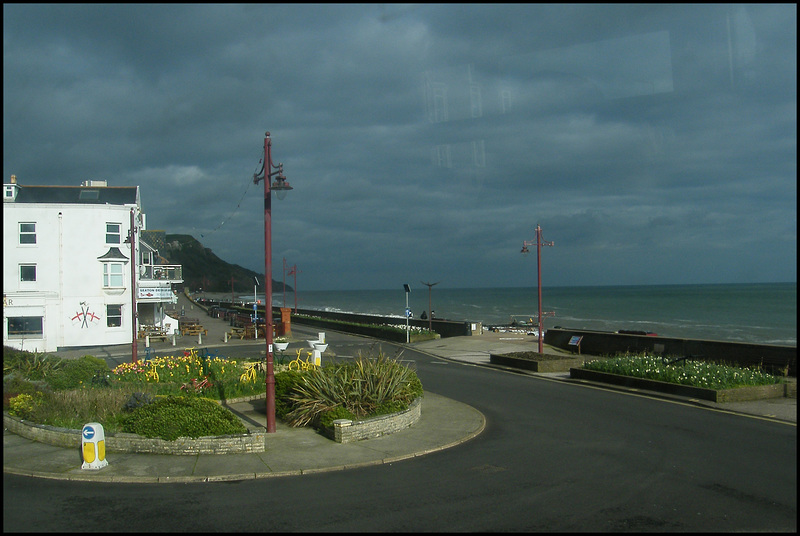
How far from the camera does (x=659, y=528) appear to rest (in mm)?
7629

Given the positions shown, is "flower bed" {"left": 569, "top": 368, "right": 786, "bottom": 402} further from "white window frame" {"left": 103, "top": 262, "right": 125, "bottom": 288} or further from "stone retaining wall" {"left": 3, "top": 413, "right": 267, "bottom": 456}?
"white window frame" {"left": 103, "top": 262, "right": 125, "bottom": 288}

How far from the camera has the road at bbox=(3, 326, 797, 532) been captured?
7.92 meters

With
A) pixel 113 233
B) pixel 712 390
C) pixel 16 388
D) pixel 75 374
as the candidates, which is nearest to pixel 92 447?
pixel 16 388

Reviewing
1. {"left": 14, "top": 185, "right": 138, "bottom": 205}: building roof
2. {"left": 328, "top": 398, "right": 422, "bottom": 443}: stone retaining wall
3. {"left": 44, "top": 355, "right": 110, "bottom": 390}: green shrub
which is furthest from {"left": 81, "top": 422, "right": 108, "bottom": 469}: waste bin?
{"left": 14, "top": 185, "right": 138, "bottom": 205}: building roof

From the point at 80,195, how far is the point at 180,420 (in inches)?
1265

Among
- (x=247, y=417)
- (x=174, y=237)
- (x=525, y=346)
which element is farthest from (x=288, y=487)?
(x=174, y=237)

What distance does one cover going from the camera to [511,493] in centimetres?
910

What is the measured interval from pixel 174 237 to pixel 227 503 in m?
185

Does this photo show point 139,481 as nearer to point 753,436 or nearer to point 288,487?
point 288,487

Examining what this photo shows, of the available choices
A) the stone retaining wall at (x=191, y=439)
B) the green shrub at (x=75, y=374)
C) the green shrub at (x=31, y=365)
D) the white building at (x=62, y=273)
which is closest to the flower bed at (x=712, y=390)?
the stone retaining wall at (x=191, y=439)

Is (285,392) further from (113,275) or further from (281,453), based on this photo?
(113,275)

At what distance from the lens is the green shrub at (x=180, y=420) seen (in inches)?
458

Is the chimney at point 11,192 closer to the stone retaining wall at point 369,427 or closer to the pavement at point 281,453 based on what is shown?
the pavement at point 281,453

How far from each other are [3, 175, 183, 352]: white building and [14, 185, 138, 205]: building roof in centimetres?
16
